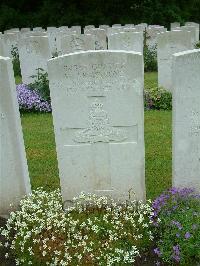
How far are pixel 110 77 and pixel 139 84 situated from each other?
33cm

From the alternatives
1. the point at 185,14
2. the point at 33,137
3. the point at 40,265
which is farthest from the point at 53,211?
the point at 185,14

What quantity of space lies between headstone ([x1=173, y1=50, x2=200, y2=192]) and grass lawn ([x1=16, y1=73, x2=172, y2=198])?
78 cm

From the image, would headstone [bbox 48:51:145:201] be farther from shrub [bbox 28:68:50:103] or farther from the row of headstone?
shrub [bbox 28:68:50:103]

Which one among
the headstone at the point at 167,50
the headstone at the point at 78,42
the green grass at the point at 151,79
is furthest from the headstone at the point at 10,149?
the headstone at the point at 78,42

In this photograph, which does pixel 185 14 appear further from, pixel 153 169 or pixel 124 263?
pixel 124 263

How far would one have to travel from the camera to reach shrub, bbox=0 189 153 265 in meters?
4.81

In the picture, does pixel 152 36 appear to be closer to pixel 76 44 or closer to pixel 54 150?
pixel 76 44

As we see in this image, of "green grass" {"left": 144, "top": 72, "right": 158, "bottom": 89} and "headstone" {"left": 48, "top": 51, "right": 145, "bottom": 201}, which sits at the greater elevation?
"headstone" {"left": 48, "top": 51, "right": 145, "bottom": 201}

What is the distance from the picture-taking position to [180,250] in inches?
185

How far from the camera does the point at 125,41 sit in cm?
1219

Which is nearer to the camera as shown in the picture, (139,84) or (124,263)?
(124,263)

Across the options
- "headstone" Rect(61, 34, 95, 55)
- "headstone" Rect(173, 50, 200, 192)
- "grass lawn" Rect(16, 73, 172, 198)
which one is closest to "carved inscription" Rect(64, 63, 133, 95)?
"headstone" Rect(173, 50, 200, 192)

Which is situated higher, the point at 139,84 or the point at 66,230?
the point at 139,84

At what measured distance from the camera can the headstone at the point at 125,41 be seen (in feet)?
39.3
